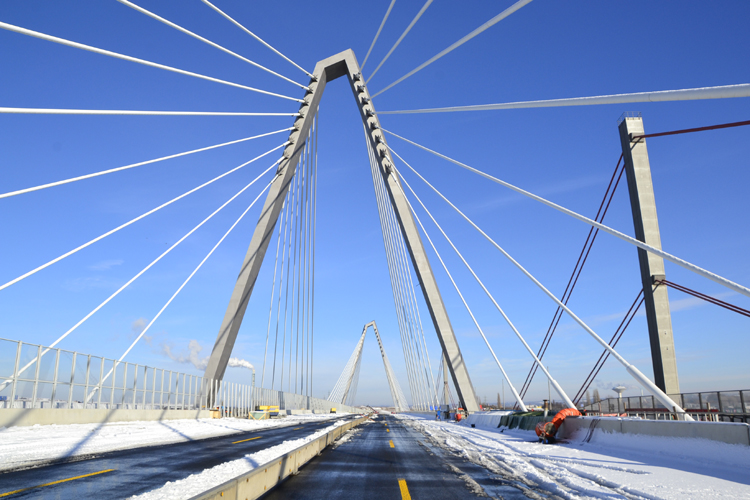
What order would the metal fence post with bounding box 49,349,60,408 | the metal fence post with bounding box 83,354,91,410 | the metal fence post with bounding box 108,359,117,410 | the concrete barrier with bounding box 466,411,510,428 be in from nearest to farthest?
the metal fence post with bounding box 49,349,60,408, the metal fence post with bounding box 83,354,91,410, the metal fence post with bounding box 108,359,117,410, the concrete barrier with bounding box 466,411,510,428

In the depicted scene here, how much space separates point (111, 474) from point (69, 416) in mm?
10590

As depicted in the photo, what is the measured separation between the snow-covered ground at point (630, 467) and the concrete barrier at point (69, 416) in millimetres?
11752

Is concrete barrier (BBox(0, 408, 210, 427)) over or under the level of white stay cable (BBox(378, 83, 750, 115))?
under

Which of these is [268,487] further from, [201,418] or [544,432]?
[201,418]

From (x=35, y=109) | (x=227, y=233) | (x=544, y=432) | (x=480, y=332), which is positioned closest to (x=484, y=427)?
(x=480, y=332)

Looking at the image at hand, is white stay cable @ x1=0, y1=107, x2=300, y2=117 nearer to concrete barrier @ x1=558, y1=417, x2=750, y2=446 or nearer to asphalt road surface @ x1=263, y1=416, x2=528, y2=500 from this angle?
asphalt road surface @ x1=263, y1=416, x2=528, y2=500

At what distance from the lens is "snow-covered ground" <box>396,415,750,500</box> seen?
6.27m

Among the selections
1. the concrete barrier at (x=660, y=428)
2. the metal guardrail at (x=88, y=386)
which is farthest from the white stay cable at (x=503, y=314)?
the metal guardrail at (x=88, y=386)

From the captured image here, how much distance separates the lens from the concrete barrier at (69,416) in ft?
45.7

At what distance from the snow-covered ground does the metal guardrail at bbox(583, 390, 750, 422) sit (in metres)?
5.80

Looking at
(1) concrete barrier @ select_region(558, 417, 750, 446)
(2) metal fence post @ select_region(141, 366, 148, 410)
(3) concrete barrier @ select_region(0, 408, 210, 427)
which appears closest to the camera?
(1) concrete barrier @ select_region(558, 417, 750, 446)

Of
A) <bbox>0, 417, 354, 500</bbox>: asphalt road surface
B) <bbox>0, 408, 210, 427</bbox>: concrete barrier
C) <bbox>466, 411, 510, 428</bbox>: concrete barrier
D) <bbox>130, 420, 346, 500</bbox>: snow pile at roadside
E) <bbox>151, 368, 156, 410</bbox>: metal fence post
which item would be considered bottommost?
<bbox>466, 411, 510, 428</bbox>: concrete barrier

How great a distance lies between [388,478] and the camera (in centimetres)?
765

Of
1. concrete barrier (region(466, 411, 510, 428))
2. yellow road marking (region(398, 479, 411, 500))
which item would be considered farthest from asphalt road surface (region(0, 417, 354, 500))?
concrete barrier (region(466, 411, 510, 428))
